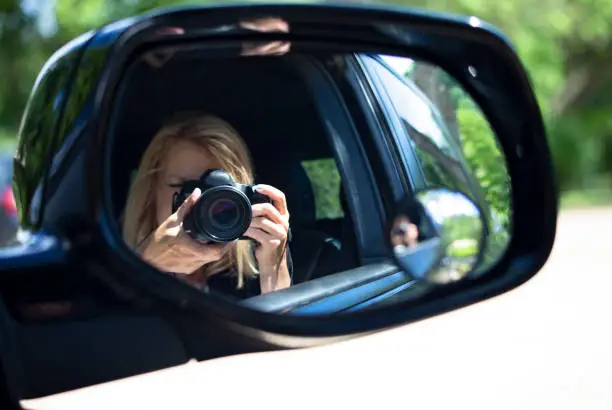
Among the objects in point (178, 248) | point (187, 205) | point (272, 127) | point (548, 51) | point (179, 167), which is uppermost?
point (548, 51)

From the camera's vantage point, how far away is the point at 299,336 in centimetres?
199

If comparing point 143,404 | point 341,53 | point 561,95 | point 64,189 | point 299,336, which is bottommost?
point 143,404

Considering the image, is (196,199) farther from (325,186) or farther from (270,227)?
(325,186)

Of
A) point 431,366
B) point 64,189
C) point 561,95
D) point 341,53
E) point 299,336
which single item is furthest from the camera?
point 561,95

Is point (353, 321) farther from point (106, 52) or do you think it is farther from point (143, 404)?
point (143, 404)

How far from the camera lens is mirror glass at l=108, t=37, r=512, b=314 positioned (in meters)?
2.21

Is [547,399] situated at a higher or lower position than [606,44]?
lower

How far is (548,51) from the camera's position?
2198 centimetres

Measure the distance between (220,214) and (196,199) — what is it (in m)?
0.08

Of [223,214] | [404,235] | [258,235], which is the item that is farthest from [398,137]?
[223,214]

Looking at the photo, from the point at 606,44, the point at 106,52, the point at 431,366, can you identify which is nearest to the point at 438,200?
the point at 106,52

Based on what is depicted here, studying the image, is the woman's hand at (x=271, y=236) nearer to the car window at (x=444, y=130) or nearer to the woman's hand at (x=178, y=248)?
the woman's hand at (x=178, y=248)

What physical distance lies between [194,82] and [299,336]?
98cm

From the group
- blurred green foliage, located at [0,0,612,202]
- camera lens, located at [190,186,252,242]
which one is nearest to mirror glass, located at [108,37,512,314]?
camera lens, located at [190,186,252,242]
